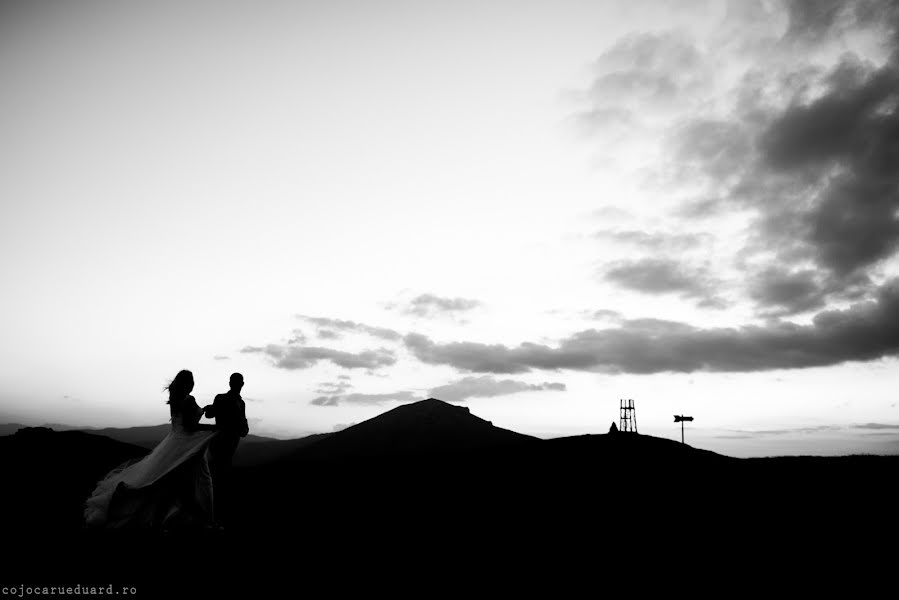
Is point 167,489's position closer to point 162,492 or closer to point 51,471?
point 162,492

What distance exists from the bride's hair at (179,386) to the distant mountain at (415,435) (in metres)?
79.5

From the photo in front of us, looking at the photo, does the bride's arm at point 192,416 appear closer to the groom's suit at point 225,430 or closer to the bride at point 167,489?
the bride at point 167,489

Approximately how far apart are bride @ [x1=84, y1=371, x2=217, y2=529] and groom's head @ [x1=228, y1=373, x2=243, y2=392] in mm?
929

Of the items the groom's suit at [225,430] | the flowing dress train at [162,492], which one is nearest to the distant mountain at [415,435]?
the groom's suit at [225,430]

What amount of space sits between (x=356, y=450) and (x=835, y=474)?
83.5 meters

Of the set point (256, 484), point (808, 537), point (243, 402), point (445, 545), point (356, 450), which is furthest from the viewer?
point (356, 450)

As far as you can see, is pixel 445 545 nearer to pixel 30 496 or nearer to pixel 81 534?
pixel 81 534

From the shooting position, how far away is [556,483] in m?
17.0

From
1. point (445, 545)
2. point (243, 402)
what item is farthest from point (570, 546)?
point (243, 402)

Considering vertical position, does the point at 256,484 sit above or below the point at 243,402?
below

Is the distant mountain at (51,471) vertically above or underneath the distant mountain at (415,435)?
above

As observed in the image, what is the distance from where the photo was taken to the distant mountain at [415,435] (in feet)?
304

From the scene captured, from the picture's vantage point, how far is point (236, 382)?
11.3 metres

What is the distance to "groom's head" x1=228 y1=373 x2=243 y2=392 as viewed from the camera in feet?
37.0
